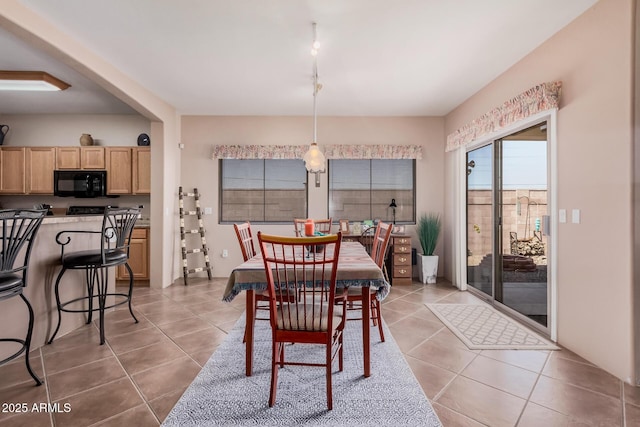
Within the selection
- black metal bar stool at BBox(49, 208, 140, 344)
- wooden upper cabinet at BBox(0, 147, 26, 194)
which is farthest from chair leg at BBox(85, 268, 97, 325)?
wooden upper cabinet at BBox(0, 147, 26, 194)

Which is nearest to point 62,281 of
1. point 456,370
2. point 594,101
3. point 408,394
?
point 408,394

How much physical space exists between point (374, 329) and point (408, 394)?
3.18 ft

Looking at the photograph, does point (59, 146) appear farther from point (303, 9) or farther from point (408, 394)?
point (408, 394)

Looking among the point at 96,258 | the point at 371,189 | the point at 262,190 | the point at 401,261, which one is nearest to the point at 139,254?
the point at 96,258

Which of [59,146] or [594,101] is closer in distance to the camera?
[594,101]

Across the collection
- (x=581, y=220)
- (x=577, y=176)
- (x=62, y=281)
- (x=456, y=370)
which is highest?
(x=577, y=176)

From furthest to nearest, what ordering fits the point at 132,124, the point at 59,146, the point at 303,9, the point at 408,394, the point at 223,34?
the point at 132,124 < the point at 59,146 < the point at 223,34 < the point at 303,9 < the point at 408,394

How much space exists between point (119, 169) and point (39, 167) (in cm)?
124

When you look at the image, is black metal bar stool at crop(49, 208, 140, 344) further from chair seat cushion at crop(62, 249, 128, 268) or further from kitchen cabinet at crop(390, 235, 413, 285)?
kitchen cabinet at crop(390, 235, 413, 285)

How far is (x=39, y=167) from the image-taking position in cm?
449

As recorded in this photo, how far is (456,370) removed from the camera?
6.89 ft

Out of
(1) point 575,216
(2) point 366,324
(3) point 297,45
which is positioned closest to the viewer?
(2) point 366,324

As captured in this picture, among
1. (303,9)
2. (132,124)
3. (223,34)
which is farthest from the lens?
(132,124)

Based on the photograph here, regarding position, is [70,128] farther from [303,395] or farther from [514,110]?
[514,110]
